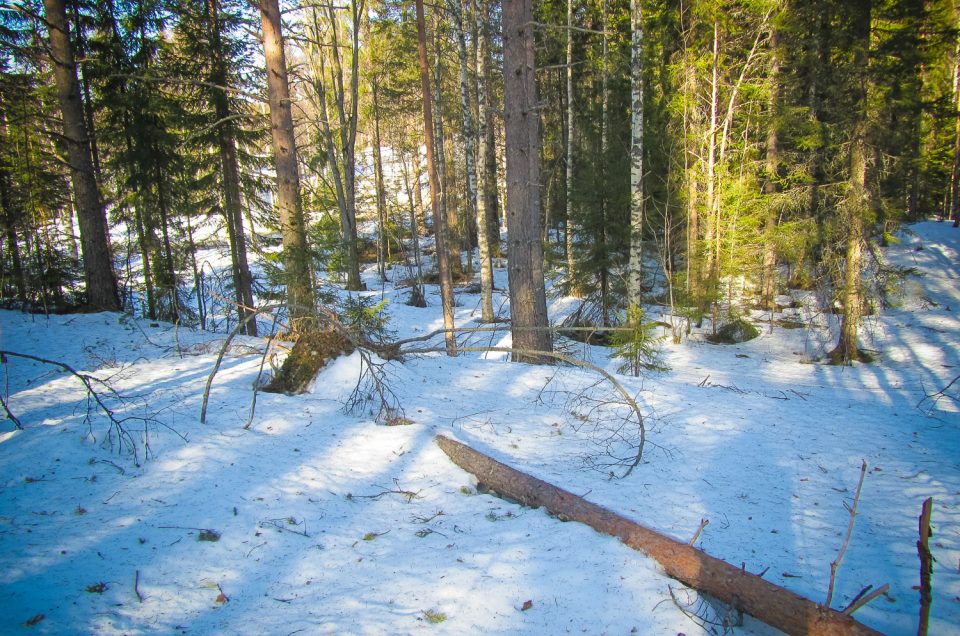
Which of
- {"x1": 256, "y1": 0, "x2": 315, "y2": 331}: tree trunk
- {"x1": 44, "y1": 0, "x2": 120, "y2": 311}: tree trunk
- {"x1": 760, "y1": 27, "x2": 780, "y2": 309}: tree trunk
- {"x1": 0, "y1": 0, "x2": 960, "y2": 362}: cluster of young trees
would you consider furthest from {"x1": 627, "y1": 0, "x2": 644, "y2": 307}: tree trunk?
{"x1": 44, "y1": 0, "x2": 120, "y2": 311}: tree trunk

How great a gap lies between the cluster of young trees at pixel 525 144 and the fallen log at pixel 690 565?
3.47 meters

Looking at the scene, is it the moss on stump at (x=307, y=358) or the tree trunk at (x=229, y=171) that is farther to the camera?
the tree trunk at (x=229, y=171)

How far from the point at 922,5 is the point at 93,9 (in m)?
21.1

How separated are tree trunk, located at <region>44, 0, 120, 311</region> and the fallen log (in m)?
10.7

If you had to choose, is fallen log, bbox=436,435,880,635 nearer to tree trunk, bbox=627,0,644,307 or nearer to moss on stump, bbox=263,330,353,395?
moss on stump, bbox=263,330,353,395

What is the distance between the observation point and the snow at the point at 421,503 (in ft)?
8.89

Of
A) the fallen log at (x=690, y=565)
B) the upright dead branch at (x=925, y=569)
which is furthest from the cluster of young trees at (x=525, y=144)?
the upright dead branch at (x=925, y=569)

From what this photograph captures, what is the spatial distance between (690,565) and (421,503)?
2.21 meters

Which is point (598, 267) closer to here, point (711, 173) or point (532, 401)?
point (711, 173)

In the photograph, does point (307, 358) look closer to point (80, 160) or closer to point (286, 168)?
point (286, 168)

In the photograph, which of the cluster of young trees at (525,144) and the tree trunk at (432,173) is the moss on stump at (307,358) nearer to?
the cluster of young trees at (525,144)

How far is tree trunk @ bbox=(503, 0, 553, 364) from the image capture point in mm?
7012

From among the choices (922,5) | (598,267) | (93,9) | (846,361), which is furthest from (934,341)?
(93,9)

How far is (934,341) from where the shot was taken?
12805 mm
